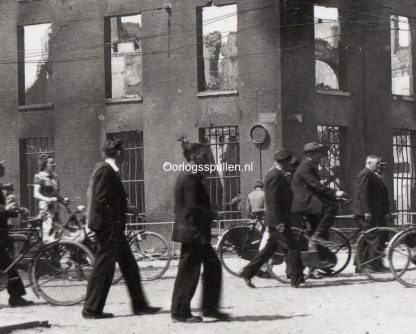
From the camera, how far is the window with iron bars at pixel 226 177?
2189 cm

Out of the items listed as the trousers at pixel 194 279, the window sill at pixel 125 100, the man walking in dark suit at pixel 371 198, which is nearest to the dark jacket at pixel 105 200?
the trousers at pixel 194 279

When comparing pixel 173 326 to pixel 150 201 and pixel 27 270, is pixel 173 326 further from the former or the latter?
pixel 150 201

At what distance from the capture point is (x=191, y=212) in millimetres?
7965

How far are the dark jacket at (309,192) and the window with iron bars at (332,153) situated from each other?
10.9 metres

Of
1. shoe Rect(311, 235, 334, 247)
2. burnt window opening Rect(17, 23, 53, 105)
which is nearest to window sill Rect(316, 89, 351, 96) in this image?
burnt window opening Rect(17, 23, 53, 105)

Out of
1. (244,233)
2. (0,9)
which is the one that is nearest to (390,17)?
(0,9)

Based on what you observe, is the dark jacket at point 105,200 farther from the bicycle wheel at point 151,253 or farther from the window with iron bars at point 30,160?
the window with iron bars at point 30,160

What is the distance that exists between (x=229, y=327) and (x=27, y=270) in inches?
112

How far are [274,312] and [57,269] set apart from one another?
2.43 metres

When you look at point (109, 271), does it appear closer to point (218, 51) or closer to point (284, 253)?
point (284, 253)

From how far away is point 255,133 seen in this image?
21.4 meters

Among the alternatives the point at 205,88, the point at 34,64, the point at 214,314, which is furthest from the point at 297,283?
the point at 34,64

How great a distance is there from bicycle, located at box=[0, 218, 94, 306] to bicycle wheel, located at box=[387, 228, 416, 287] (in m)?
3.69

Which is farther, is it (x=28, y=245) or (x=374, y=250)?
(x=374, y=250)
